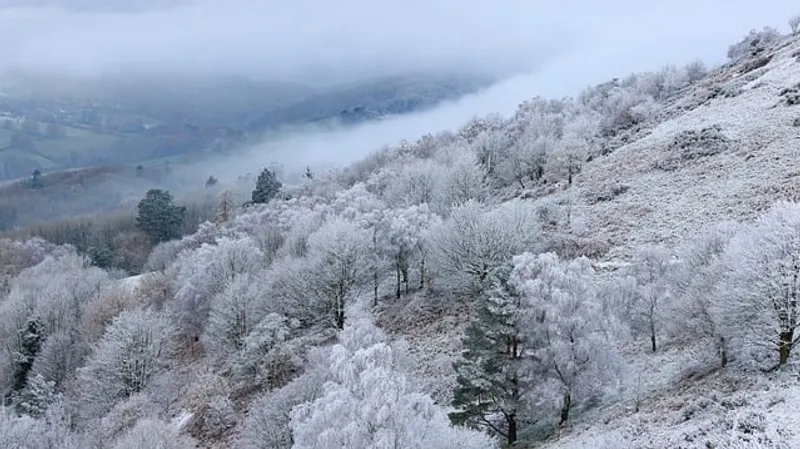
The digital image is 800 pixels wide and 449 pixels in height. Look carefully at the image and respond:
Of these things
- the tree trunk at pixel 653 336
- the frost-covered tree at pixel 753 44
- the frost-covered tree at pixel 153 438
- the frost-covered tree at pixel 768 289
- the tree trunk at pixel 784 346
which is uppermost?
the frost-covered tree at pixel 753 44

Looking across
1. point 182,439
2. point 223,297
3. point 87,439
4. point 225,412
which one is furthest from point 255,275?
point 182,439

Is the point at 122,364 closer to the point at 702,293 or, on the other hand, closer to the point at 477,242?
the point at 477,242

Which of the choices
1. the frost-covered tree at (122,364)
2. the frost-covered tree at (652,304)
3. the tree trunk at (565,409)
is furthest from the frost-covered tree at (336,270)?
the tree trunk at (565,409)

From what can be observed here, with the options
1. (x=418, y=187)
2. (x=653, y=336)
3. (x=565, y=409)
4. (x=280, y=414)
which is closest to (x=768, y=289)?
(x=653, y=336)

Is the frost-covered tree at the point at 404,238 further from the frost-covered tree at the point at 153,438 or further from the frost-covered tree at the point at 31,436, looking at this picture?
the frost-covered tree at the point at 31,436

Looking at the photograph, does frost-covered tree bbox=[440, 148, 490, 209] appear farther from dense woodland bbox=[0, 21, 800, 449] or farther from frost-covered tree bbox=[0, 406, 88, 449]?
frost-covered tree bbox=[0, 406, 88, 449]

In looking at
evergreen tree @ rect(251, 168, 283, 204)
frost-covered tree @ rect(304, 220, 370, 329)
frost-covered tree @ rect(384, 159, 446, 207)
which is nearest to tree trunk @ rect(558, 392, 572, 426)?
frost-covered tree @ rect(304, 220, 370, 329)
